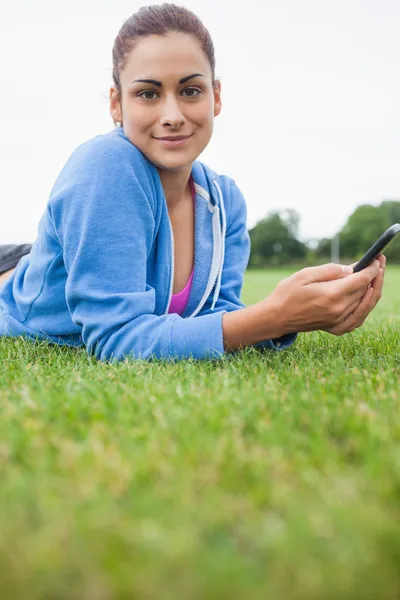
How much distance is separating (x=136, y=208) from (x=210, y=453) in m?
1.57

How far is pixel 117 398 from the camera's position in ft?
6.08

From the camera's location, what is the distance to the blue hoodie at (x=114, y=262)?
2615 mm

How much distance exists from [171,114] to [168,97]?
0.26 ft

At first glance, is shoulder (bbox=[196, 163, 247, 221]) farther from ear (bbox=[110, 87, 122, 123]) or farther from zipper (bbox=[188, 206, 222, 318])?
ear (bbox=[110, 87, 122, 123])

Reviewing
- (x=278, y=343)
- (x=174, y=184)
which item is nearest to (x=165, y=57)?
(x=174, y=184)

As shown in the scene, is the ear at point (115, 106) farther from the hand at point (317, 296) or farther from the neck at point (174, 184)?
the hand at point (317, 296)

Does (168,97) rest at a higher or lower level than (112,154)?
higher

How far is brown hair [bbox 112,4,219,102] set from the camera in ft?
9.03

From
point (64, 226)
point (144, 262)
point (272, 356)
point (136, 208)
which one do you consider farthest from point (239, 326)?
point (64, 226)

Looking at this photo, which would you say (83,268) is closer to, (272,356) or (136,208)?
(136,208)

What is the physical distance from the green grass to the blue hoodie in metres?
0.57

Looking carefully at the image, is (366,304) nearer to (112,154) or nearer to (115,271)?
(115,271)

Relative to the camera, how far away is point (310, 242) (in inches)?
2800

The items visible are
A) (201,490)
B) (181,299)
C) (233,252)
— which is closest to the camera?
(201,490)
